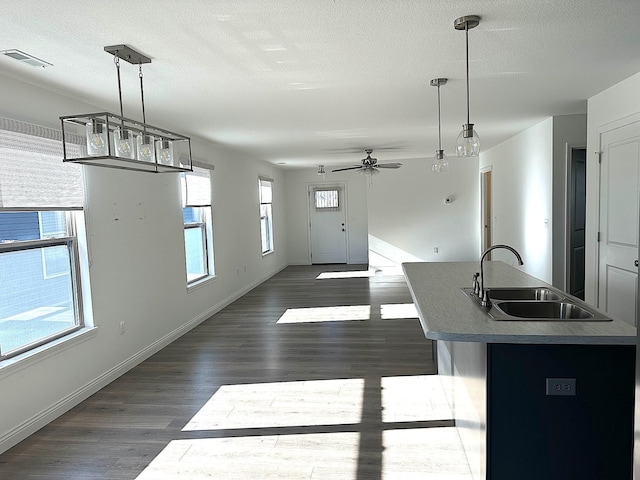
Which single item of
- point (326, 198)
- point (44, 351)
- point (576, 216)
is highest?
point (326, 198)

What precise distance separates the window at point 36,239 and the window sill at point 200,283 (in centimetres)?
186

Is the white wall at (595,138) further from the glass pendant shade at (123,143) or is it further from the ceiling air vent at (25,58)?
the ceiling air vent at (25,58)

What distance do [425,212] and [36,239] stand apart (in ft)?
24.5

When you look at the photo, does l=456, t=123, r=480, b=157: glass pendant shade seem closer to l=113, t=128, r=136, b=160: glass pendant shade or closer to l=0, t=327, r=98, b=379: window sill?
l=113, t=128, r=136, b=160: glass pendant shade

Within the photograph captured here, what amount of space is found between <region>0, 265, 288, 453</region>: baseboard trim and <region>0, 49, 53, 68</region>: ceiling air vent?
2.23 meters

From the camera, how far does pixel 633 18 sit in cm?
221

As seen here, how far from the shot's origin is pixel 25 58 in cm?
250

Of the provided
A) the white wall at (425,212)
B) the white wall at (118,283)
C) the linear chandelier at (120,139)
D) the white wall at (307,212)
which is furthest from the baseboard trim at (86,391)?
the white wall at (307,212)

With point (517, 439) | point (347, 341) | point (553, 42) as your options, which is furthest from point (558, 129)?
point (517, 439)

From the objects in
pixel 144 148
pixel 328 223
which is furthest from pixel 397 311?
pixel 328 223

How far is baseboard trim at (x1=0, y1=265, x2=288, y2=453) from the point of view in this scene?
279 centimetres

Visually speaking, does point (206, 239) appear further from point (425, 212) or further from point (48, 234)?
point (425, 212)

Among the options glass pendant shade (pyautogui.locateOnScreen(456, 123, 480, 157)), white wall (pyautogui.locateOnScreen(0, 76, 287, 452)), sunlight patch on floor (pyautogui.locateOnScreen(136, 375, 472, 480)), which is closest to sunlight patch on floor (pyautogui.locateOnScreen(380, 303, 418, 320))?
sunlight patch on floor (pyautogui.locateOnScreen(136, 375, 472, 480))

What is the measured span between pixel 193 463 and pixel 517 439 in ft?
5.62
